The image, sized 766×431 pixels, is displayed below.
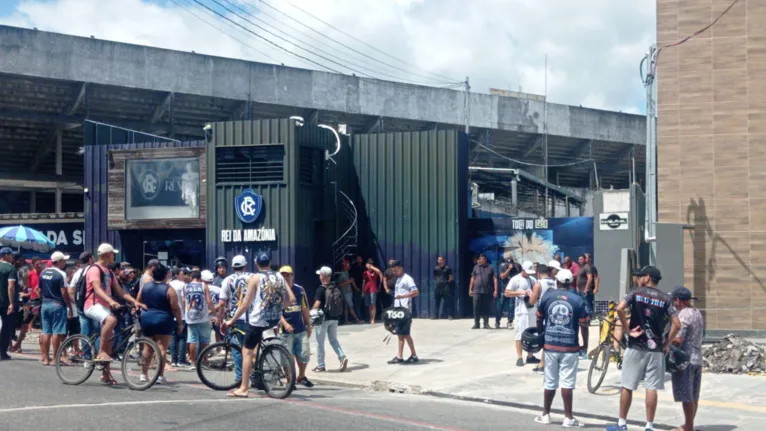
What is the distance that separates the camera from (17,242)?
24.2 metres

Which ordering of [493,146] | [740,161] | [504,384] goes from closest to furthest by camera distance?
[504,384], [740,161], [493,146]

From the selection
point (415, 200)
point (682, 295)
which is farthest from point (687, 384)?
point (415, 200)

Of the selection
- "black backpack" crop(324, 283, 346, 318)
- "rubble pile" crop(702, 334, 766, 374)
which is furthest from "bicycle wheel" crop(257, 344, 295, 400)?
"rubble pile" crop(702, 334, 766, 374)

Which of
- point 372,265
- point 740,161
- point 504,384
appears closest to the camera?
point 504,384

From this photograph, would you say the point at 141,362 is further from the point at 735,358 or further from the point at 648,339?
the point at 735,358

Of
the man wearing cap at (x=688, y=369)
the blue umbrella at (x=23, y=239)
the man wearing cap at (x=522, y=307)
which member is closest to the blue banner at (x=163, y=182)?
the blue umbrella at (x=23, y=239)

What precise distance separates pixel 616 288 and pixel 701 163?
143 inches

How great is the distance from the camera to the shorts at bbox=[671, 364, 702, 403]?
31.4 ft

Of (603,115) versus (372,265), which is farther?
(603,115)

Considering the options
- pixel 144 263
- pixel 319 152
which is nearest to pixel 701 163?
pixel 319 152

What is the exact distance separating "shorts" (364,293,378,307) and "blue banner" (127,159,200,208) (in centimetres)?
494

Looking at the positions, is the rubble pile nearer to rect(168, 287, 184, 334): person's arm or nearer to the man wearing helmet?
the man wearing helmet

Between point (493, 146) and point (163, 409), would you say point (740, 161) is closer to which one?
point (163, 409)

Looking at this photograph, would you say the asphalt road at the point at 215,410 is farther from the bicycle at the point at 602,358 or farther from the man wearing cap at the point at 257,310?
the bicycle at the point at 602,358
